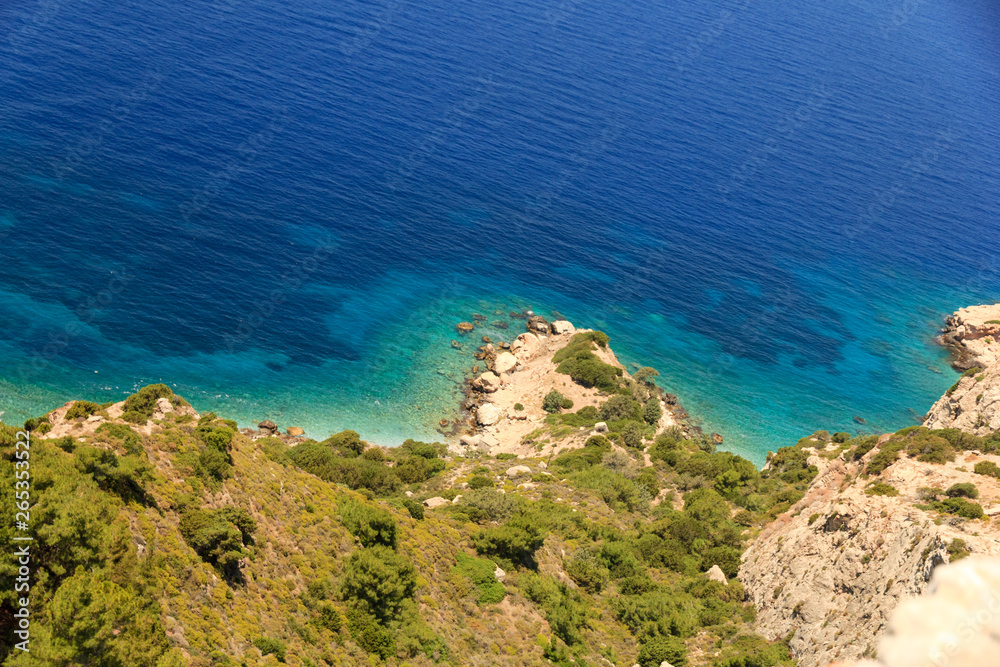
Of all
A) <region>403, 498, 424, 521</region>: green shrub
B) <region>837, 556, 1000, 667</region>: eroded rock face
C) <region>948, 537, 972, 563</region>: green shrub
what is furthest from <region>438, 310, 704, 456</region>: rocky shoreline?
<region>837, 556, 1000, 667</region>: eroded rock face

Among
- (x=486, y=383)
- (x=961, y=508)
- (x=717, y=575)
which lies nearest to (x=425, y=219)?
(x=486, y=383)

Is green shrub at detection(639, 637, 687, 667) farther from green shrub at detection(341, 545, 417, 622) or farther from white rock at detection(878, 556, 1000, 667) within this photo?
white rock at detection(878, 556, 1000, 667)

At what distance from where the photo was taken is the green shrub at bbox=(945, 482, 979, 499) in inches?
1571

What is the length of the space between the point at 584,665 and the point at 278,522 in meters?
18.6

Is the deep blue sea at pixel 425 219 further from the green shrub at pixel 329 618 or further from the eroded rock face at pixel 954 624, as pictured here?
the eroded rock face at pixel 954 624

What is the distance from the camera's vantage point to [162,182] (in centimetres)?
9700

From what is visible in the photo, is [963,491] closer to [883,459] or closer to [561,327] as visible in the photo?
[883,459]

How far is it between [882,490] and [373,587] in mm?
32608

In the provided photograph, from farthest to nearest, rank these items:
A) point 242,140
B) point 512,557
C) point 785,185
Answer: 1. point 785,185
2. point 242,140
3. point 512,557

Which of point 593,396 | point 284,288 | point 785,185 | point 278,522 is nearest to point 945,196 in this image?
point 785,185

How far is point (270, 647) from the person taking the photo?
27.5 m

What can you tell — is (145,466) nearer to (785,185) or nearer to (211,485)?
(211,485)

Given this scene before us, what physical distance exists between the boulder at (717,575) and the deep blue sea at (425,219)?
34.5 m

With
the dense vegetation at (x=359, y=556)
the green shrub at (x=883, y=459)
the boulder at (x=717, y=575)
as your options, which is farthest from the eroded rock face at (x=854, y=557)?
the dense vegetation at (x=359, y=556)
